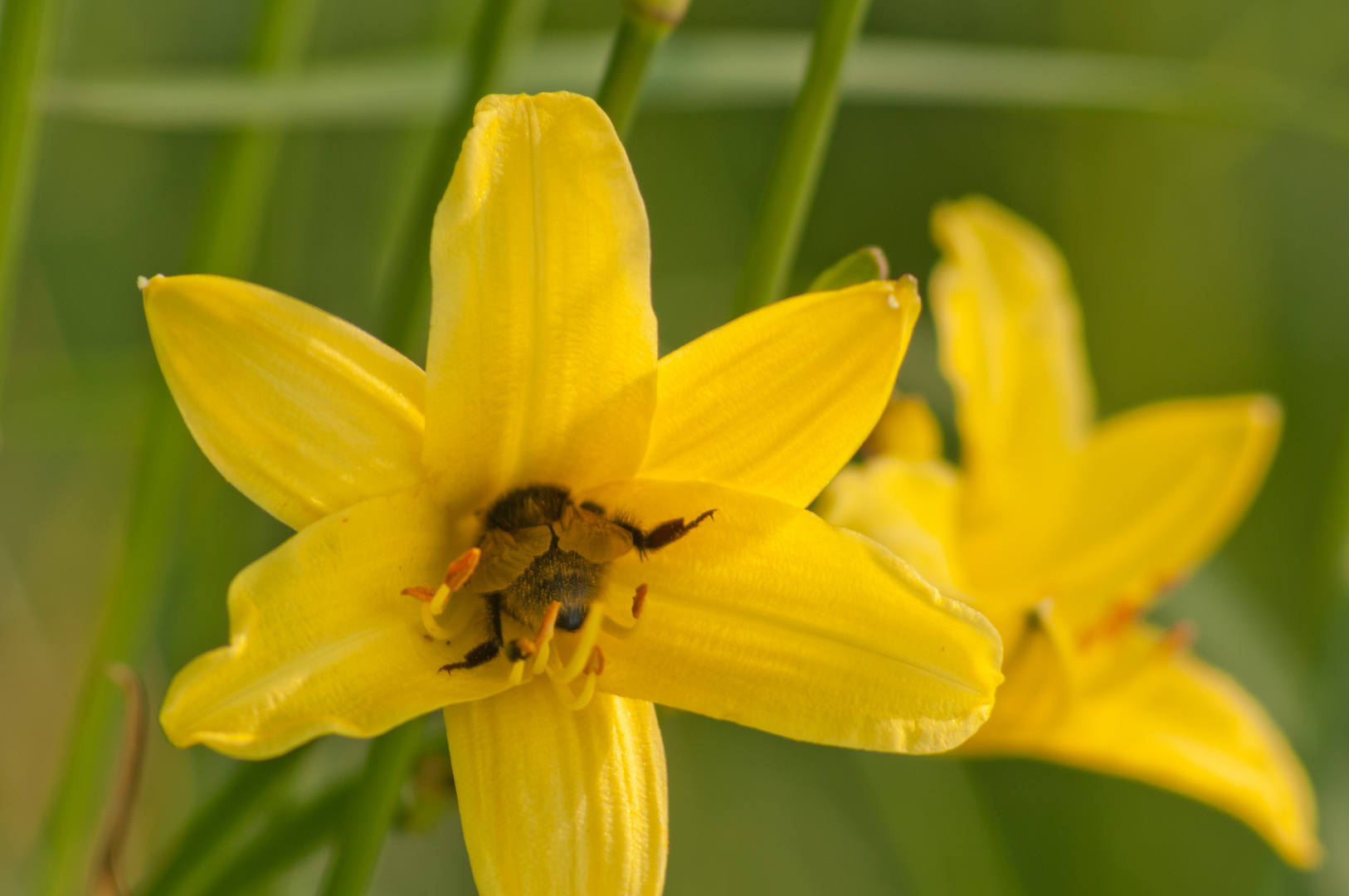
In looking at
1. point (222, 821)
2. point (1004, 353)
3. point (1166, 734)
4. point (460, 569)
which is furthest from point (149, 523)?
point (1166, 734)

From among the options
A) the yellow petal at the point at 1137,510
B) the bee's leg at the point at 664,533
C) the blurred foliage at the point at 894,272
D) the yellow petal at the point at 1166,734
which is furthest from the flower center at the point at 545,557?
the blurred foliage at the point at 894,272

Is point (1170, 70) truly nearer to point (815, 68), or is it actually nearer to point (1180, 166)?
point (815, 68)

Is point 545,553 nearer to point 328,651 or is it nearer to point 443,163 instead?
point 328,651

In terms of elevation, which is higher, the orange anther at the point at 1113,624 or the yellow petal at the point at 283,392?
the yellow petal at the point at 283,392

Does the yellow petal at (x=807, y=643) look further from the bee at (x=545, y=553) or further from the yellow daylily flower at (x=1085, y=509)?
the yellow daylily flower at (x=1085, y=509)

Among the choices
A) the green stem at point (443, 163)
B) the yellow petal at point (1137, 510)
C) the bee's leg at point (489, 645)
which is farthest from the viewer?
the yellow petal at point (1137, 510)

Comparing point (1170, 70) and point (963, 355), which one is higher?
point (1170, 70)

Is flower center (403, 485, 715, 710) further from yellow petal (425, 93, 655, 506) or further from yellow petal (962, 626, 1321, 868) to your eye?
yellow petal (962, 626, 1321, 868)

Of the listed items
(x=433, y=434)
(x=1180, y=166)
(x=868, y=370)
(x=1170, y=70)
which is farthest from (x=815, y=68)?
(x=1180, y=166)
